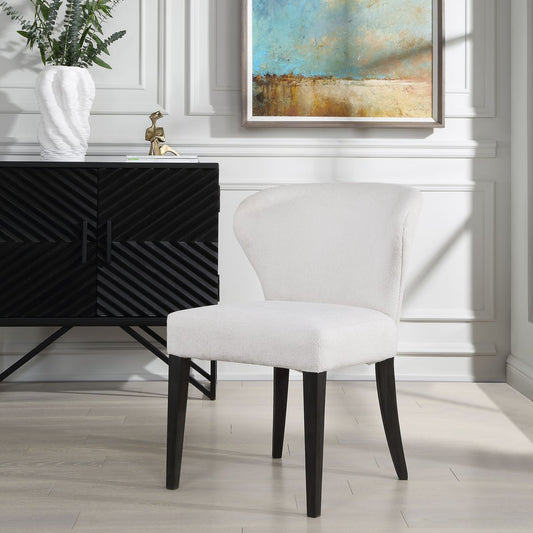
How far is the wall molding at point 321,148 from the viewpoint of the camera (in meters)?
3.30

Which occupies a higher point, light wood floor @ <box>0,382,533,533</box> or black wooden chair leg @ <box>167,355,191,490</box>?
black wooden chair leg @ <box>167,355,191,490</box>

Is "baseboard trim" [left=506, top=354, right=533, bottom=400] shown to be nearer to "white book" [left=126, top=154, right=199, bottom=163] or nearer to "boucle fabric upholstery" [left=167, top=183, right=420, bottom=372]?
"boucle fabric upholstery" [left=167, top=183, right=420, bottom=372]

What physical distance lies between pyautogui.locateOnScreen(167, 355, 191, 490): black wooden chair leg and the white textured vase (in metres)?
1.35

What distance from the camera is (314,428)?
5.64 ft

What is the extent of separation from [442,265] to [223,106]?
1.17 meters

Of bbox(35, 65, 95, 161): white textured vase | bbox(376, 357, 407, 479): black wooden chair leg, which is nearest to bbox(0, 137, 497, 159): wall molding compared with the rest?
bbox(35, 65, 95, 161): white textured vase

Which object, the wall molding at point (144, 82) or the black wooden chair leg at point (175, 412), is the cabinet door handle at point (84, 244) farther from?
the black wooden chair leg at point (175, 412)

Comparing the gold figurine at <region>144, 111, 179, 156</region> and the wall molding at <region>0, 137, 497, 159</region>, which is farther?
the wall molding at <region>0, 137, 497, 159</region>

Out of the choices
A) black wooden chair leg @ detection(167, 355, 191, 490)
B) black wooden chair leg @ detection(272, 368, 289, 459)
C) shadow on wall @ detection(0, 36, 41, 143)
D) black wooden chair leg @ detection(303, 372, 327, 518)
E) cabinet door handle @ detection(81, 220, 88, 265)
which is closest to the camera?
black wooden chair leg @ detection(303, 372, 327, 518)

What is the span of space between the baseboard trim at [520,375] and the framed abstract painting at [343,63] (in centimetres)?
106

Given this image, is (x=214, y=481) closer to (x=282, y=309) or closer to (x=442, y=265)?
(x=282, y=309)

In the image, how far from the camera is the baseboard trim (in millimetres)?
3045

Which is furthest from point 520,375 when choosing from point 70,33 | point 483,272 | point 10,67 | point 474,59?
point 10,67

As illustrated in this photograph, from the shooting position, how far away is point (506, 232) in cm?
337
